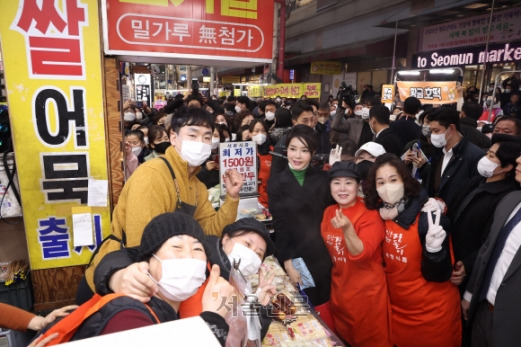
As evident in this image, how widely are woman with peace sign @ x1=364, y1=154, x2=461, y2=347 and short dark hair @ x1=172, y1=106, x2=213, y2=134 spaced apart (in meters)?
1.40

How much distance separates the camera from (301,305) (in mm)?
2453

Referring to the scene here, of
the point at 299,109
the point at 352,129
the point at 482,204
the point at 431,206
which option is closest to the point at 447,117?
the point at 482,204

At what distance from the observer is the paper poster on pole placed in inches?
180

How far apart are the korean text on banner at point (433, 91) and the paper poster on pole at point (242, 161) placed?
6.05m

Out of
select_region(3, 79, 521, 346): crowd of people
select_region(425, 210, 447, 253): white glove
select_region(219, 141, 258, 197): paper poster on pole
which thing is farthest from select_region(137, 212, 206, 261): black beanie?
select_region(219, 141, 258, 197): paper poster on pole

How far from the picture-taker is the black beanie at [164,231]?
1.65m

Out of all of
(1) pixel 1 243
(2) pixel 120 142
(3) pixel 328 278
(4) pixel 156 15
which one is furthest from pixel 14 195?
(3) pixel 328 278

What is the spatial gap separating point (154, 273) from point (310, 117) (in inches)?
155

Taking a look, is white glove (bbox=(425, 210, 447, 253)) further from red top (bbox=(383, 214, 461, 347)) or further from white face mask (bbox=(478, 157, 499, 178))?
white face mask (bbox=(478, 157, 499, 178))

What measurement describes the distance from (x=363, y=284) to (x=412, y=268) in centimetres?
39

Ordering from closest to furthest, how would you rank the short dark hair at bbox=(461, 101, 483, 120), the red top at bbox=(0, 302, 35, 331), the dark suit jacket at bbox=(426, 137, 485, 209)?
the red top at bbox=(0, 302, 35, 331), the dark suit jacket at bbox=(426, 137, 485, 209), the short dark hair at bbox=(461, 101, 483, 120)

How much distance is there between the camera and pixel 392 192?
2.71 metres

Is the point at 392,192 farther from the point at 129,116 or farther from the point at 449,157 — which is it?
the point at 129,116

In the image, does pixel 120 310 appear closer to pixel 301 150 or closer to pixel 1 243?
pixel 301 150
